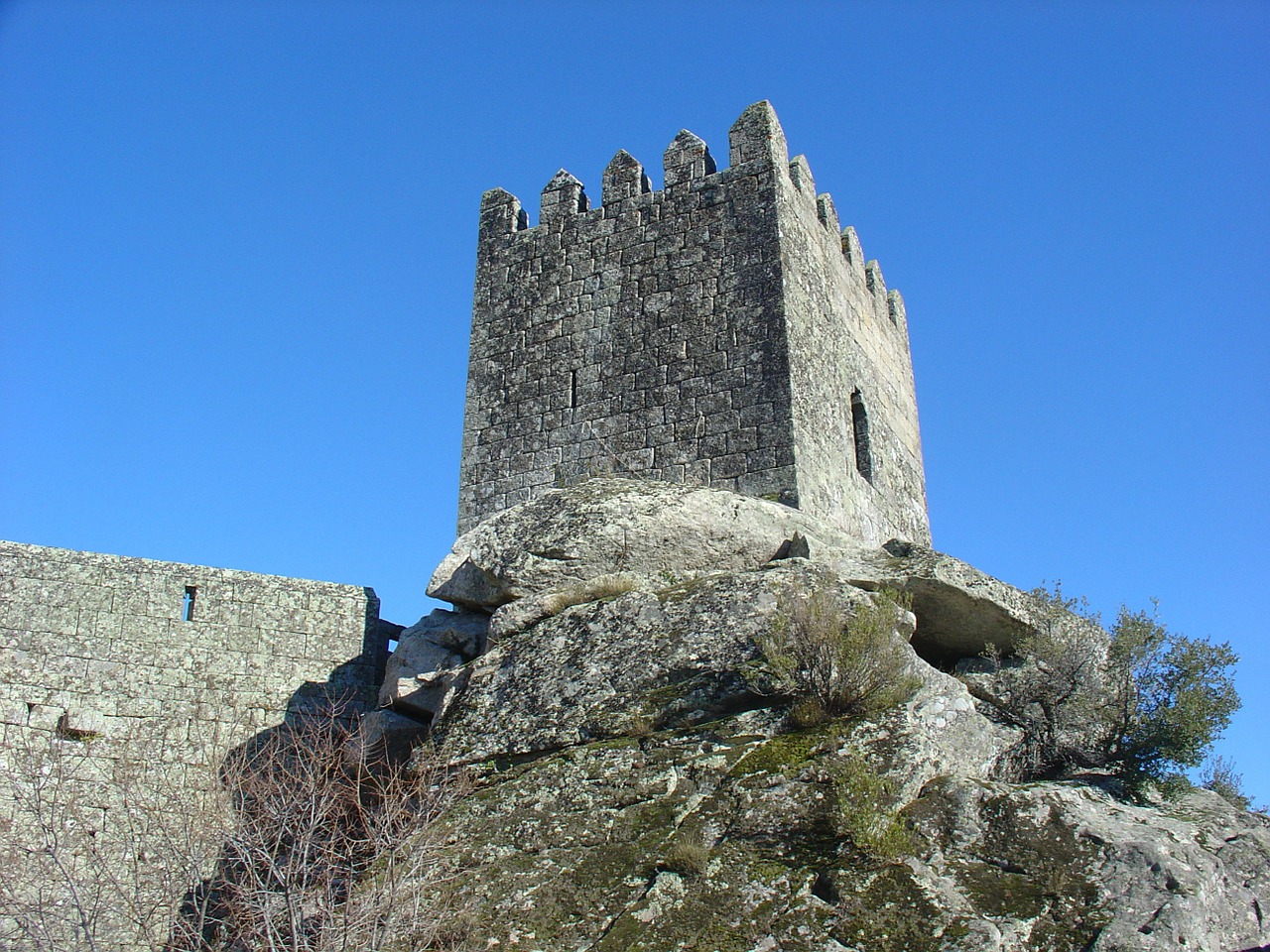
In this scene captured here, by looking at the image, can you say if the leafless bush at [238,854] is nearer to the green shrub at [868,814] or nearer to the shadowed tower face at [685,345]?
the green shrub at [868,814]

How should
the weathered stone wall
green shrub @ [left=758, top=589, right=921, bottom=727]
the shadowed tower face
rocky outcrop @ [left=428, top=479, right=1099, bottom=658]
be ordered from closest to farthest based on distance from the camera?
green shrub @ [left=758, top=589, right=921, bottom=727], rocky outcrop @ [left=428, top=479, right=1099, bottom=658], the weathered stone wall, the shadowed tower face

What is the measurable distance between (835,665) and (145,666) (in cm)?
677

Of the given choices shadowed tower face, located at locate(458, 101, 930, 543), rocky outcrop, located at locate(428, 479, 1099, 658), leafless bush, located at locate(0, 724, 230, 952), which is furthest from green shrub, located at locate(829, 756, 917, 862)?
shadowed tower face, located at locate(458, 101, 930, 543)

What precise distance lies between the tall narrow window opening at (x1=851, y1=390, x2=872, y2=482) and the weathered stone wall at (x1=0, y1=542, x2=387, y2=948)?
5873 millimetres

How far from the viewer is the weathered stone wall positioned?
1042 cm

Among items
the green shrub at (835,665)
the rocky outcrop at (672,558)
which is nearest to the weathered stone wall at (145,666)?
the rocky outcrop at (672,558)

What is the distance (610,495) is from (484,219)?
19.4 ft

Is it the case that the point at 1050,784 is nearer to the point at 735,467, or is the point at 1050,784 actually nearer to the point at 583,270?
the point at 735,467

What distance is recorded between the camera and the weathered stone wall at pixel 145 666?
10.4 m

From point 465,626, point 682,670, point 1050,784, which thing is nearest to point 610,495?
point 465,626

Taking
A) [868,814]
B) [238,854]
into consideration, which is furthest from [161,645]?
[868,814]

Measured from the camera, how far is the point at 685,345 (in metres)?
13.1

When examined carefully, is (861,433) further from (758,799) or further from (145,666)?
(145,666)

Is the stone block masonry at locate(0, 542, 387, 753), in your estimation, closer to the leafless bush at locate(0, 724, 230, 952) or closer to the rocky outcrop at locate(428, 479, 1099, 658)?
the leafless bush at locate(0, 724, 230, 952)
